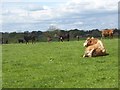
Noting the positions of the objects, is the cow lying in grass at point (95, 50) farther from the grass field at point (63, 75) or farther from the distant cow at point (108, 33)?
the distant cow at point (108, 33)

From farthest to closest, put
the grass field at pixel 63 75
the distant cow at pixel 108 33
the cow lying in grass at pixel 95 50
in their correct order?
the distant cow at pixel 108 33
the cow lying in grass at pixel 95 50
the grass field at pixel 63 75

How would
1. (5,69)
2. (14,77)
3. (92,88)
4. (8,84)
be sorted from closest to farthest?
(92,88) < (8,84) < (14,77) < (5,69)

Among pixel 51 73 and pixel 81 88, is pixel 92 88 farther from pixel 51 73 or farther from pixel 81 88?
pixel 51 73

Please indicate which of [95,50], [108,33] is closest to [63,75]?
[95,50]

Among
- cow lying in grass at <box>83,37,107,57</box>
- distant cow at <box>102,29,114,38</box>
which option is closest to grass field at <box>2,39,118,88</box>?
cow lying in grass at <box>83,37,107,57</box>

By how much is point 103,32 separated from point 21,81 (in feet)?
174

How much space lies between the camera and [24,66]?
2345cm

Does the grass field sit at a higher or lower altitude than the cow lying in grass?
lower

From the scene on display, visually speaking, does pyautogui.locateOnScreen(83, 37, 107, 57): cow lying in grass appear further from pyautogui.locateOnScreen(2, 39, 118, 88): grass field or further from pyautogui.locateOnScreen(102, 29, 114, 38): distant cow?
pyautogui.locateOnScreen(102, 29, 114, 38): distant cow

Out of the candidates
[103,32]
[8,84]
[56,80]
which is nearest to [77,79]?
[56,80]

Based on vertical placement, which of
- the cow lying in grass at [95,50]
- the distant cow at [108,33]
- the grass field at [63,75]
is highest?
the distant cow at [108,33]

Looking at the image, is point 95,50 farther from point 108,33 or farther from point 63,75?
point 108,33

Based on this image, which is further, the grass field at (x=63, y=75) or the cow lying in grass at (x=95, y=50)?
the cow lying in grass at (x=95, y=50)

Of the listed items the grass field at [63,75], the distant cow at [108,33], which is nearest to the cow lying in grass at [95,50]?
the grass field at [63,75]
